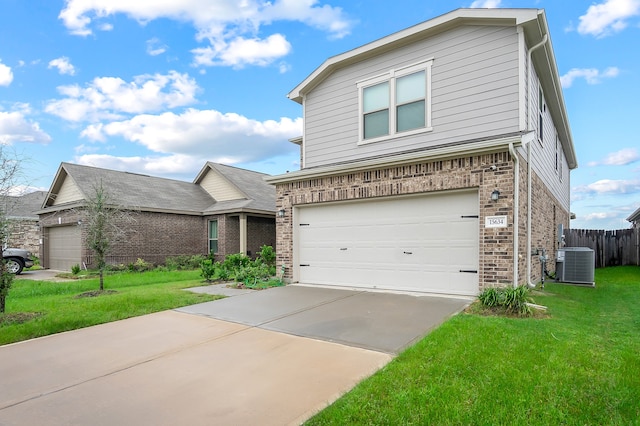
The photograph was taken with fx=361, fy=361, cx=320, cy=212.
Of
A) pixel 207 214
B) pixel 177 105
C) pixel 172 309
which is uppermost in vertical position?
pixel 177 105

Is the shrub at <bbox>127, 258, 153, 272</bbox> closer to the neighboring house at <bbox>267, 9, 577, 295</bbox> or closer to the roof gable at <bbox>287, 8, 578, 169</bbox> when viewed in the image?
the neighboring house at <bbox>267, 9, 577, 295</bbox>

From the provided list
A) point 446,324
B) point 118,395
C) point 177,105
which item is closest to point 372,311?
point 446,324

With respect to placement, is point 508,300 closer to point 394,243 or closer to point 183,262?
point 394,243

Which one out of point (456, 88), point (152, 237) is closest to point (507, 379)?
point (456, 88)

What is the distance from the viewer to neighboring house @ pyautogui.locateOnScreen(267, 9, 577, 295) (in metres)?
7.03

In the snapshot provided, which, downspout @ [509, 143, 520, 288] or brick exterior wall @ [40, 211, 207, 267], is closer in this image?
downspout @ [509, 143, 520, 288]

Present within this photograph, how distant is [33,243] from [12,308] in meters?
19.3

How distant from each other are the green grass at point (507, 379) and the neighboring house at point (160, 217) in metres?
13.8

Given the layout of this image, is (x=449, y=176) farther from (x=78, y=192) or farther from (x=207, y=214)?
(x=78, y=192)

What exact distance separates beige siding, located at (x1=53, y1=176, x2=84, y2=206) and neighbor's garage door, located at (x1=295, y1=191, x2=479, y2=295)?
42.2 ft

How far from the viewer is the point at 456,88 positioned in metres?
8.08

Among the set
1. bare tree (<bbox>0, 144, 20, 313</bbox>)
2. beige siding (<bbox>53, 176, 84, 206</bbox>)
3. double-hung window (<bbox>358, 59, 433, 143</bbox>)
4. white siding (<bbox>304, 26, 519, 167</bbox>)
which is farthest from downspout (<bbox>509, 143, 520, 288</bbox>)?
beige siding (<bbox>53, 176, 84, 206</bbox>)

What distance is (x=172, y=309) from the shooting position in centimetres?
727

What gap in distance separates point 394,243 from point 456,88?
3739 millimetres
